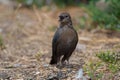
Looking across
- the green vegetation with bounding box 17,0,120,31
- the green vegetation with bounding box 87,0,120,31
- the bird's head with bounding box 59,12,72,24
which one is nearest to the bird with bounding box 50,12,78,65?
the bird's head with bounding box 59,12,72,24

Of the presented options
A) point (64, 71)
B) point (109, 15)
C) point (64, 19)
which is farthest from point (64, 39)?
point (109, 15)

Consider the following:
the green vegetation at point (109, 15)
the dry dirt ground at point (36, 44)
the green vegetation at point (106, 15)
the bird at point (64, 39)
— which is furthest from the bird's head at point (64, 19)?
the green vegetation at point (109, 15)

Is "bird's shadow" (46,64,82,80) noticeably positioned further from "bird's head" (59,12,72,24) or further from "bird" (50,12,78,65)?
"bird's head" (59,12,72,24)

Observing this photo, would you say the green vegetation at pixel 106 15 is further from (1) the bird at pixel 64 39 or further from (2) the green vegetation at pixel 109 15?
(1) the bird at pixel 64 39

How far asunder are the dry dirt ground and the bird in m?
0.20

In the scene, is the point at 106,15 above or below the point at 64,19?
below

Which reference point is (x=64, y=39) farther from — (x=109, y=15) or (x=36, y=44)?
(x=36, y=44)

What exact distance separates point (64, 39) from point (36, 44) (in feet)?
7.47

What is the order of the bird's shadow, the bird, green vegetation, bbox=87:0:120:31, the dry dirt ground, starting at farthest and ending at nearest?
green vegetation, bbox=87:0:120:31 < the bird < the dry dirt ground < the bird's shadow

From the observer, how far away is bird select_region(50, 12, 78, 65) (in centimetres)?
578

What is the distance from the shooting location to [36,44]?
8.02 metres

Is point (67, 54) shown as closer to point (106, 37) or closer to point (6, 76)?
point (6, 76)

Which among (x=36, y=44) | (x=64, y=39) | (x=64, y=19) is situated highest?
(x=64, y=19)

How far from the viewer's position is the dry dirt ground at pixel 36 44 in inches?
223
